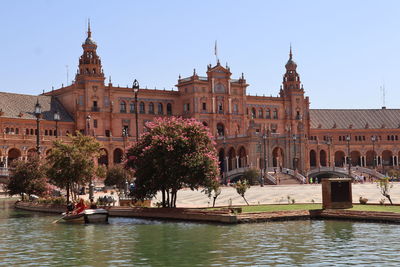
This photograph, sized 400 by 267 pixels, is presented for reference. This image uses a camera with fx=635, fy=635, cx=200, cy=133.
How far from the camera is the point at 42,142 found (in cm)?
9250

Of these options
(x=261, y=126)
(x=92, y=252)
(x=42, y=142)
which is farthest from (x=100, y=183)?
(x=92, y=252)

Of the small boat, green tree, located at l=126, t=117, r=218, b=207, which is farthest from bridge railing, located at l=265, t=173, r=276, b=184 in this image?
the small boat

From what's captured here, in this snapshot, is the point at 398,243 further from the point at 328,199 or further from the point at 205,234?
the point at 328,199

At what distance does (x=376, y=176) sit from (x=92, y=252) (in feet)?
269

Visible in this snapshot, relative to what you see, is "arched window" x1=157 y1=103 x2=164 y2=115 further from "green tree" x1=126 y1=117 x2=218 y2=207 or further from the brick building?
"green tree" x1=126 y1=117 x2=218 y2=207

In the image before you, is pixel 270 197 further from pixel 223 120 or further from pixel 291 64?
pixel 291 64

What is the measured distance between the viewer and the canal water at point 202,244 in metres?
22.0

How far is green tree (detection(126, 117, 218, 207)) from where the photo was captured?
3791 centimetres

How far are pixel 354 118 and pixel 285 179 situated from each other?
46670mm

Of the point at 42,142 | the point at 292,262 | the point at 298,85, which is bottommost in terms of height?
the point at 292,262

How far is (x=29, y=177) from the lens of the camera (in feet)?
177

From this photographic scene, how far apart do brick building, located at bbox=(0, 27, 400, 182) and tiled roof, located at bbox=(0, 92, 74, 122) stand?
157 millimetres

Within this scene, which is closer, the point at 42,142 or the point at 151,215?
the point at 151,215

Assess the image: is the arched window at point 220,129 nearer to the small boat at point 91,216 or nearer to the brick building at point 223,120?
the brick building at point 223,120
